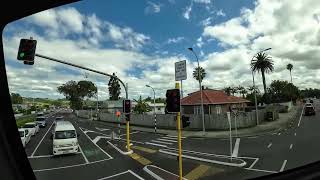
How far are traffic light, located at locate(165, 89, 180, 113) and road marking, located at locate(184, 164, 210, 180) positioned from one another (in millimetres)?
Answer: 3139

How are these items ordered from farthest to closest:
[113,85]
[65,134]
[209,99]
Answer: [209,99] → [113,85] → [65,134]

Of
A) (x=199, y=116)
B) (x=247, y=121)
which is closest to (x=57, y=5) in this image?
(x=199, y=116)

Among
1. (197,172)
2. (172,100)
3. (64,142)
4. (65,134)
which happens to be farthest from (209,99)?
(172,100)

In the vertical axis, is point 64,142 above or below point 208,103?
below

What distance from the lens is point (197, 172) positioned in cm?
1296

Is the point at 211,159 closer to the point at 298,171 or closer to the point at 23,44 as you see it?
the point at 298,171

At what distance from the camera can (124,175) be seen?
39.5 feet

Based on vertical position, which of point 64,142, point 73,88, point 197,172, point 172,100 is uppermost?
point 73,88

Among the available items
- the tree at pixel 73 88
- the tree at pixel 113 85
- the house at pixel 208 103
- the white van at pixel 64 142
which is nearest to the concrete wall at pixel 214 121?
the house at pixel 208 103

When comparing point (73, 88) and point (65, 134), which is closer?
point (73, 88)

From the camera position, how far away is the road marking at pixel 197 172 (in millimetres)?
12125

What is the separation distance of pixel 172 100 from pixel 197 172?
13.5ft

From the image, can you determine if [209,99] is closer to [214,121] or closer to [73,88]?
[214,121]

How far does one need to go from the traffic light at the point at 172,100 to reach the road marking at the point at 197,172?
314cm
